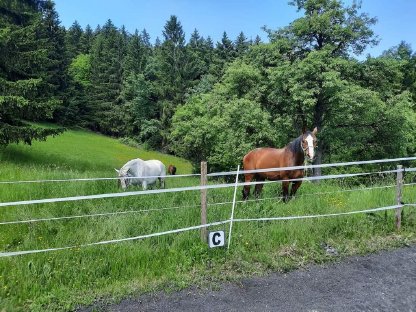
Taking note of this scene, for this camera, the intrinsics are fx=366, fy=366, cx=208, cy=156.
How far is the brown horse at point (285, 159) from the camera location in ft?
24.8

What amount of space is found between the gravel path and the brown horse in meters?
2.64

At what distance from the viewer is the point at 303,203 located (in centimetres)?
722

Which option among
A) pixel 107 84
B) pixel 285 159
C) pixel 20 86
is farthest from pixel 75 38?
pixel 285 159

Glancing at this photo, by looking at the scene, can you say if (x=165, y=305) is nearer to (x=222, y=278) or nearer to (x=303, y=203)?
(x=222, y=278)

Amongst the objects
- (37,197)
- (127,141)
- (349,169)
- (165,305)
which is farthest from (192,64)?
(165,305)

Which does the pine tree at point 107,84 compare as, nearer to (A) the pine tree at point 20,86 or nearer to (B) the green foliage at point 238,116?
(B) the green foliage at point 238,116

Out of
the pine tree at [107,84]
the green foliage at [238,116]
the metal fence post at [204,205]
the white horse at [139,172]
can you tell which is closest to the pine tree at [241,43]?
the pine tree at [107,84]

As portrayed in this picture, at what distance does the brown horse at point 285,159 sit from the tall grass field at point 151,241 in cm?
65

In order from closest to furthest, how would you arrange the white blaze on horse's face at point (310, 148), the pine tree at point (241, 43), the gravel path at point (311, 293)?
1. the gravel path at point (311, 293)
2. the white blaze on horse's face at point (310, 148)
3. the pine tree at point (241, 43)

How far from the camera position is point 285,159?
845cm

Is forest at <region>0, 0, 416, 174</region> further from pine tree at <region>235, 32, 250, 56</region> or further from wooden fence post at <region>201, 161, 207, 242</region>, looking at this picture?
pine tree at <region>235, 32, 250, 56</region>

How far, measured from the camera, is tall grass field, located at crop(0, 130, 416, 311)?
4324mm

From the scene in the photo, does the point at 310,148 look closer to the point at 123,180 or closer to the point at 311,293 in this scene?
the point at 311,293

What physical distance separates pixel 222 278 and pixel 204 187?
129 centimetres
